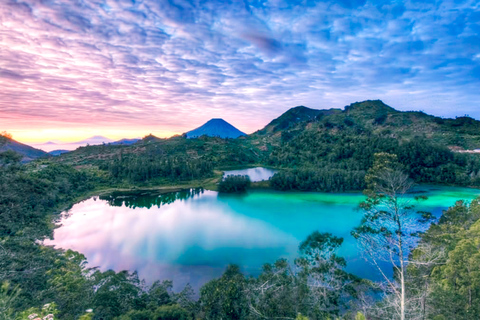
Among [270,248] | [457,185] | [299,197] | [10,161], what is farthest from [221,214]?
[457,185]

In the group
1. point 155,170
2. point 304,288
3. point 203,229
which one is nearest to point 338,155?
point 155,170

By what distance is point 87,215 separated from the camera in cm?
3225

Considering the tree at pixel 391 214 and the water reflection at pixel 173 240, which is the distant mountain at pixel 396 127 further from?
the tree at pixel 391 214

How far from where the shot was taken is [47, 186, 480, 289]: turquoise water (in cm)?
1953

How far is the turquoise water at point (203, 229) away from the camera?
19531 mm

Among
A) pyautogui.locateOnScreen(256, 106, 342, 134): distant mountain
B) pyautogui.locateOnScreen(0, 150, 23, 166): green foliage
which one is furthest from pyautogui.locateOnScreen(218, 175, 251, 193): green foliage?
pyautogui.locateOnScreen(256, 106, 342, 134): distant mountain

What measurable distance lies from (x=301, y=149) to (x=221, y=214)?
172 feet

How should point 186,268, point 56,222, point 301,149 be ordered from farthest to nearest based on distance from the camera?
point 301,149 → point 56,222 → point 186,268

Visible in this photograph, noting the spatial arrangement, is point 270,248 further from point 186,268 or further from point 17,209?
point 17,209

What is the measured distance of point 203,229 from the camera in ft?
90.3

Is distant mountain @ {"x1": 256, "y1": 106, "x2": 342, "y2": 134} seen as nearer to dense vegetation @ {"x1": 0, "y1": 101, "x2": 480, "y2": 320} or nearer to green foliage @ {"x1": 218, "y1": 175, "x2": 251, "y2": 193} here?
dense vegetation @ {"x1": 0, "y1": 101, "x2": 480, "y2": 320}

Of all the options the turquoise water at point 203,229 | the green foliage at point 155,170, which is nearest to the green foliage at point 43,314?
the turquoise water at point 203,229

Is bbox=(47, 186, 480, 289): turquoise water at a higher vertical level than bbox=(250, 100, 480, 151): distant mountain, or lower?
lower

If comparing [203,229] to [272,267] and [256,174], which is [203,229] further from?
[256,174]
